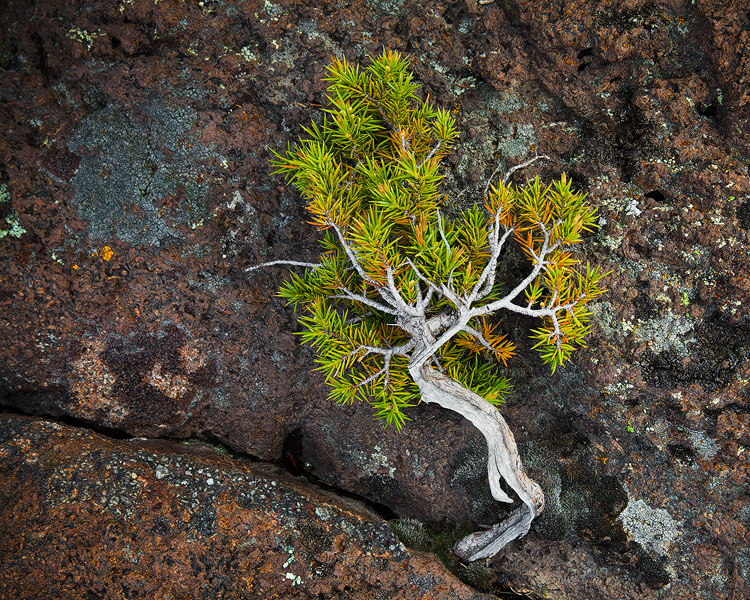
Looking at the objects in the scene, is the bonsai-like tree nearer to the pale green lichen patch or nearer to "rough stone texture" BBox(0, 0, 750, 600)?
"rough stone texture" BBox(0, 0, 750, 600)

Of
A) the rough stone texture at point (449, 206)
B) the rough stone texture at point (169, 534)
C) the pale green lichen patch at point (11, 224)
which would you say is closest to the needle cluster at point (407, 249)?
the rough stone texture at point (449, 206)

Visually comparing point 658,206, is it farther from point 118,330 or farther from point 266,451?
point 118,330

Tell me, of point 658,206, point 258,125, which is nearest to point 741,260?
point 658,206

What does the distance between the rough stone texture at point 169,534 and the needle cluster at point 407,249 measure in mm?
684

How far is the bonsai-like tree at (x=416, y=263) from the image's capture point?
191 centimetres

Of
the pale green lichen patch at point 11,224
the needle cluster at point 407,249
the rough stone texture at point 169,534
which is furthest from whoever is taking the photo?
the pale green lichen patch at point 11,224

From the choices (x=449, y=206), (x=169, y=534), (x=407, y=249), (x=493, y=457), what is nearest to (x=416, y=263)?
(x=407, y=249)

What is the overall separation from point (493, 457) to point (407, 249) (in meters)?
1.08

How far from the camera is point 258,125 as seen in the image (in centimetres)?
Result: 236

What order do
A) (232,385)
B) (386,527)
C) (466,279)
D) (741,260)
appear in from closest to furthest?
1. (466,279)
2. (741,260)
3. (386,527)
4. (232,385)

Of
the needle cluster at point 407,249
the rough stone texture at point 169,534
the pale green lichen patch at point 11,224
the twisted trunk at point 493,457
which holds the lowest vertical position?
the rough stone texture at point 169,534

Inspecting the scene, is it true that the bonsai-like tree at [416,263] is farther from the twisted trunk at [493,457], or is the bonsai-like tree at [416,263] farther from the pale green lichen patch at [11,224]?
the pale green lichen patch at [11,224]

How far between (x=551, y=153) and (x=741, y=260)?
3.11 feet

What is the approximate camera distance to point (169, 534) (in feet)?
7.08
